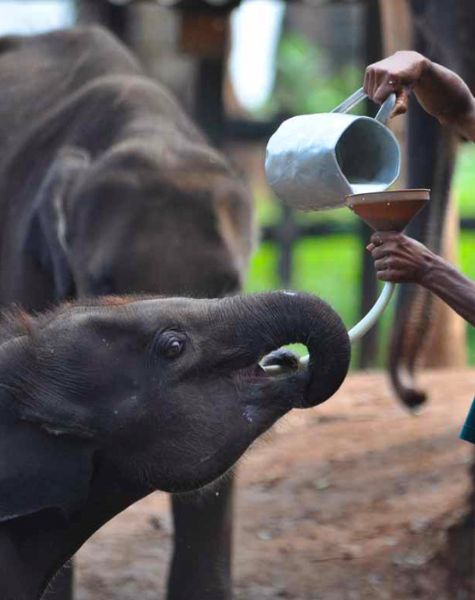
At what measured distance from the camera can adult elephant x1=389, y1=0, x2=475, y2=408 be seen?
6.40m

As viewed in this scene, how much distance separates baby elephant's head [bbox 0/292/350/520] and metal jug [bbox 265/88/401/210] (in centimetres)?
25

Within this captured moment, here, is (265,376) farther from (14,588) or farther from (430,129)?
(430,129)

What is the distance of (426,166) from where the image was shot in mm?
6848

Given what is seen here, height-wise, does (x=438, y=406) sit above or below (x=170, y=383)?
below

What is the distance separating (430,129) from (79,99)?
1482mm

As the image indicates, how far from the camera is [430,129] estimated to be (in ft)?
22.4

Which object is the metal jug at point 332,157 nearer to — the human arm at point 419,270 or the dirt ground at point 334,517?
the human arm at point 419,270

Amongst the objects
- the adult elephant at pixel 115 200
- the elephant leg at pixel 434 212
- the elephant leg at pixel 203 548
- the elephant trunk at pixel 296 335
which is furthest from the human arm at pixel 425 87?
the elephant leg at pixel 434 212

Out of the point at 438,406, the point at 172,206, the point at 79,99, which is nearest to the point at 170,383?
the point at 172,206

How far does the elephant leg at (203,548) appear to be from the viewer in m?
5.29

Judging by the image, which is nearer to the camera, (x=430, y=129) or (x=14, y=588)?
(x=14, y=588)

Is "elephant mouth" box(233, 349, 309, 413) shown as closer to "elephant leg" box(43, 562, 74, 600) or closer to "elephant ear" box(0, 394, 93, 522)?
"elephant ear" box(0, 394, 93, 522)

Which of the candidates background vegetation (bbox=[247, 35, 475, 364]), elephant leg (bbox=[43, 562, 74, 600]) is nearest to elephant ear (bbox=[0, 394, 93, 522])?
elephant leg (bbox=[43, 562, 74, 600])

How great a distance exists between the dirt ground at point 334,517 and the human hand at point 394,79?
73.9 inches
